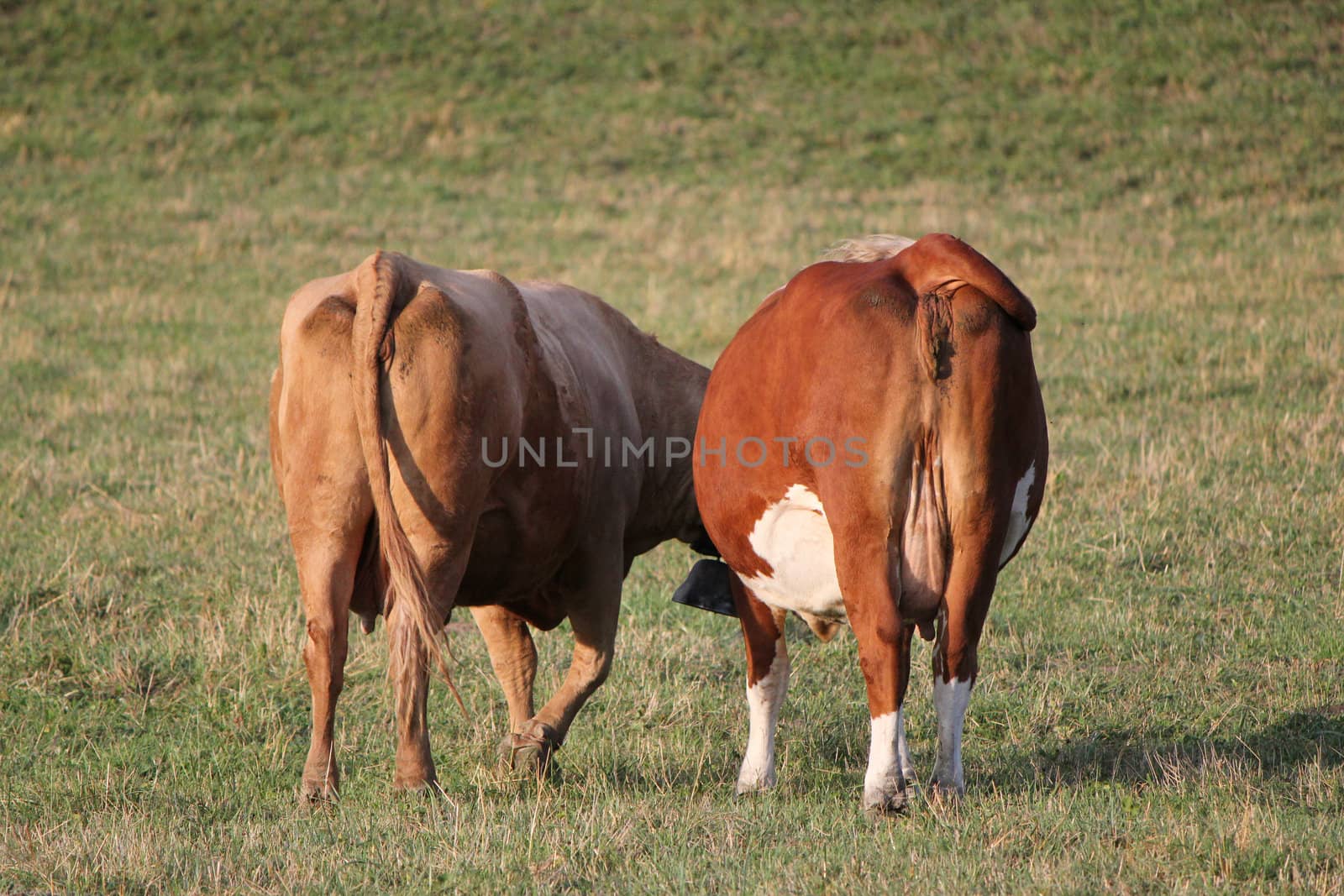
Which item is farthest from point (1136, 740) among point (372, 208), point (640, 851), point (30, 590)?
point (372, 208)

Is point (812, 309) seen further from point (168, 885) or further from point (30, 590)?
point (30, 590)

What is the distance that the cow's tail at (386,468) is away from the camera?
14.3 ft

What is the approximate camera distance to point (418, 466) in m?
4.50

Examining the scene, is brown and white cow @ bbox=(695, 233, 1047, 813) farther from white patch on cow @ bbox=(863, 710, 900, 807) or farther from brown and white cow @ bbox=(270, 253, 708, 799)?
brown and white cow @ bbox=(270, 253, 708, 799)

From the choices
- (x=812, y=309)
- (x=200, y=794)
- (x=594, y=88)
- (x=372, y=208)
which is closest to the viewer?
(x=812, y=309)

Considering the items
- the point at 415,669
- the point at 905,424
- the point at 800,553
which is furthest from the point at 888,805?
the point at 415,669

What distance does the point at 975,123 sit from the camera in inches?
923

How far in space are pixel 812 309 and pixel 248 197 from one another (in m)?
18.5

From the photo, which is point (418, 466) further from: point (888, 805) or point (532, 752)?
point (888, 805)

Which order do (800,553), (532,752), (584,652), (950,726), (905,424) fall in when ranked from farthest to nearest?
(584,652) < (532,752) < (800,553) < (950,726) < (905,424)

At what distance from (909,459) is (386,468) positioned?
165 cm

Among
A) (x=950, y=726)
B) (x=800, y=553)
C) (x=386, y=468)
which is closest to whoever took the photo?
(x=950, y=726)

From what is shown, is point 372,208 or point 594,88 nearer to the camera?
point 372,208

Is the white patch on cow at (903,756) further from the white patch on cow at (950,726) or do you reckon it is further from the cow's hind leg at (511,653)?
the cow's hind leg at (511,653)
